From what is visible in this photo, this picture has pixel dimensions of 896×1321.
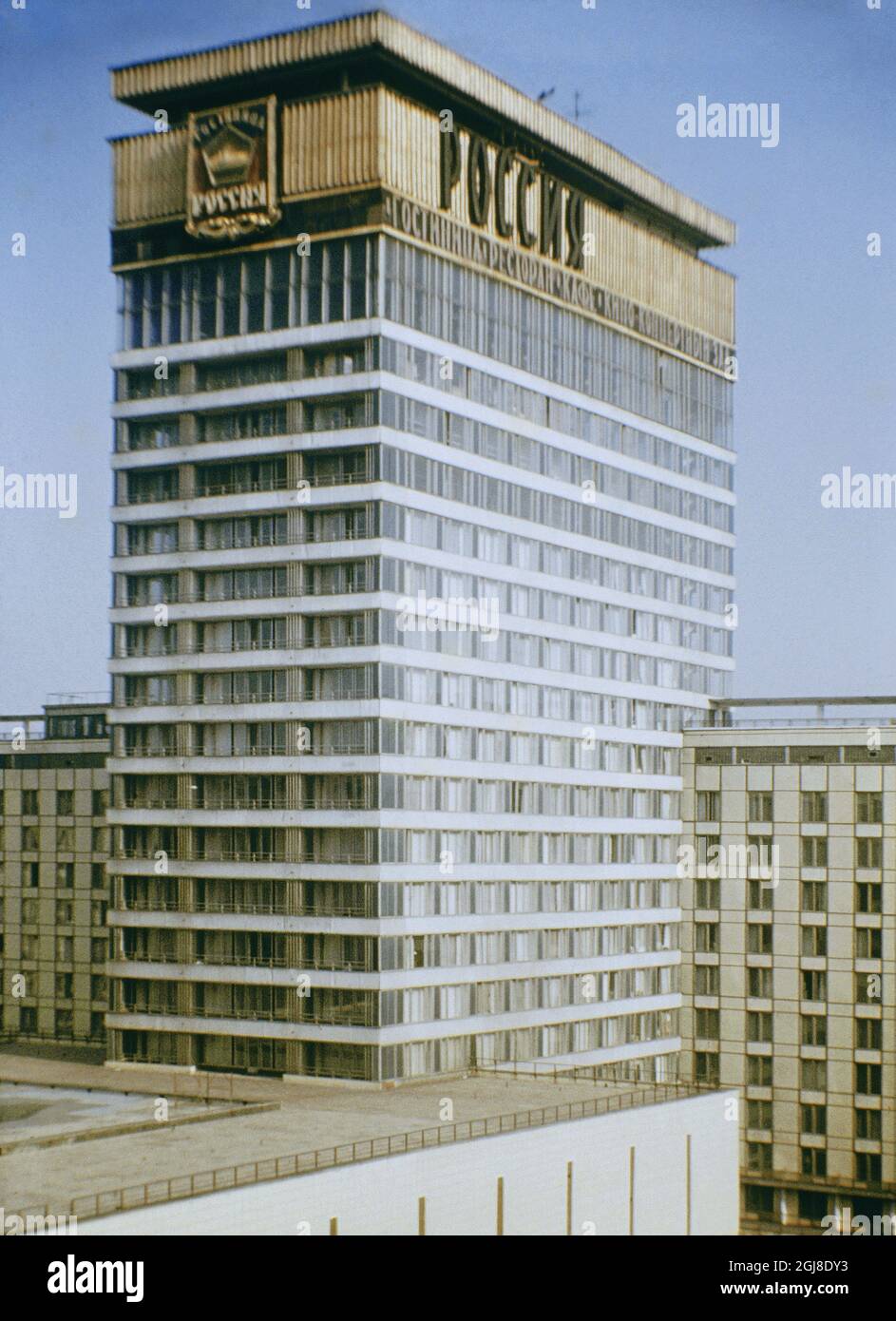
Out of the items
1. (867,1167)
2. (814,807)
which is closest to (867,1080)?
(867,1167)

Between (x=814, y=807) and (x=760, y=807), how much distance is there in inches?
111

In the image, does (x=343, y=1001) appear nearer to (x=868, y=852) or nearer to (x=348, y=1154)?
(x=348, y=1154)

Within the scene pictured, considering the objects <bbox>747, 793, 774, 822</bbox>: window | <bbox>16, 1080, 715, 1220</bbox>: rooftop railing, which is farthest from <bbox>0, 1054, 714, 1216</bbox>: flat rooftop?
<bbox>747, 793, 774, 822</bbox>: window

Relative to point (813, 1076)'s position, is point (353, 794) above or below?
above

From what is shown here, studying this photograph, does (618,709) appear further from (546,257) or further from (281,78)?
(281,78)

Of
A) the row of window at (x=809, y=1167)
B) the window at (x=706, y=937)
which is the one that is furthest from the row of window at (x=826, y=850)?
the row of window at (x=809, y=1167)

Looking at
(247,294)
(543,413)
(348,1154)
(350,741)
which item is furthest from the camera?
(543,413)

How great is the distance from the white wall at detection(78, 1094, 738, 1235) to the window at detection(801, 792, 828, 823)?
2175 cm

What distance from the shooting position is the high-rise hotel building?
7300 cm

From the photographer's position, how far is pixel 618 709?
90125 millimetres

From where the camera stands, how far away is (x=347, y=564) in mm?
73812

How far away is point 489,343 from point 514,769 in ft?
59.0

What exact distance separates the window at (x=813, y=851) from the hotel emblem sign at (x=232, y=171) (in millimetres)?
36873

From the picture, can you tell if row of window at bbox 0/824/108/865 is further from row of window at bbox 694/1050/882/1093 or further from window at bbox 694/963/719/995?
row of window at bbox 694/1050/882/1093
